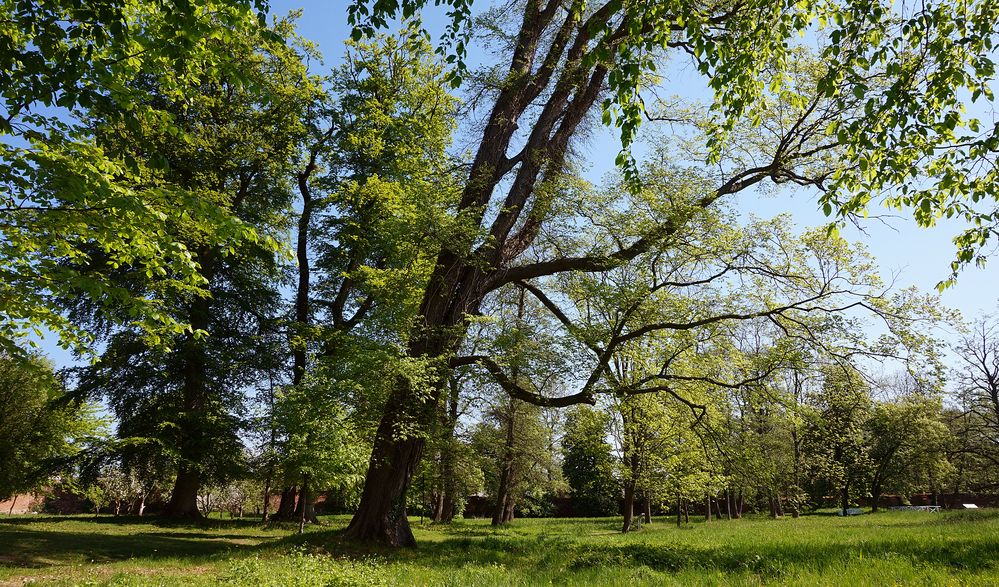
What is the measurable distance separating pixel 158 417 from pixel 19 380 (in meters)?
9.04

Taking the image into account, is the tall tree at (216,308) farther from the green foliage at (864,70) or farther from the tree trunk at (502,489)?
the green foliage at (864,70)

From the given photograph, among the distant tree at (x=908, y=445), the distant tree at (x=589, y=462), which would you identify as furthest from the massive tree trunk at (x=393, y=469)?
the distant tree at (x=908, y=445)

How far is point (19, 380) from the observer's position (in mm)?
23203

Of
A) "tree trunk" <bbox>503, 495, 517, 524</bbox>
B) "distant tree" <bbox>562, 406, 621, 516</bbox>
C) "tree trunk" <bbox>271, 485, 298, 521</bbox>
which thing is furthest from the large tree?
"tree trunk" <bbox>503, 495, 517, 524</bbox>

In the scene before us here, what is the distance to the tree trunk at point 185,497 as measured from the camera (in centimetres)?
2114

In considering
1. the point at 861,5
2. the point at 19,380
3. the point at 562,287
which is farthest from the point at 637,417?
the point at 19,380

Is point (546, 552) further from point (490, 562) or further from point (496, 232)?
point (496, 232)

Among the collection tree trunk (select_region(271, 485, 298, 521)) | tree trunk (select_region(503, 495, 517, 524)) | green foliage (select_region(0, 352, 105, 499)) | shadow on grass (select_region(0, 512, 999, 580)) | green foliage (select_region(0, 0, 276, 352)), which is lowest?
tree trunk (select_region(503, 495, 517, 524))

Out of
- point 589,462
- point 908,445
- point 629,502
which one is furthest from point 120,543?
point 908,445

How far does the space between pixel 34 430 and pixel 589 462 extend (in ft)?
118

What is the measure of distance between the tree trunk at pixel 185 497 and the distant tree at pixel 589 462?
15371 mm

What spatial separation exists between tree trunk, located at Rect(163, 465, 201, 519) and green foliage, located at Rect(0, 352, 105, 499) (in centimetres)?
349

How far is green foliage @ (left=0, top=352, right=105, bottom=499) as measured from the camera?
Result: 64.5ft

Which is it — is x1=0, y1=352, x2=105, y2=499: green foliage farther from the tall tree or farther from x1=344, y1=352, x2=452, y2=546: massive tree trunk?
x1=344, y1=352, x2=452, y2=546: massive tree trunk
